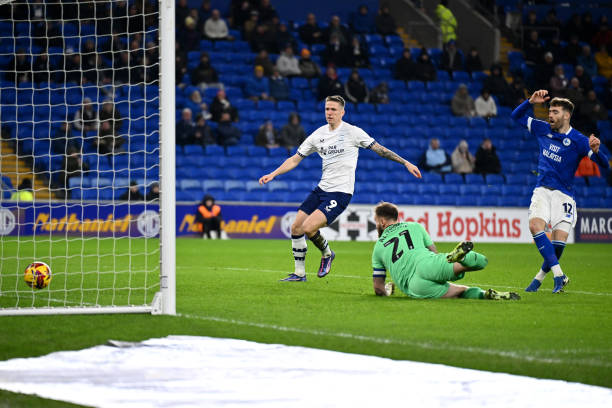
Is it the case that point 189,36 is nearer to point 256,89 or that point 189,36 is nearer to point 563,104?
point 256,89

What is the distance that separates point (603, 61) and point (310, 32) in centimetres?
936

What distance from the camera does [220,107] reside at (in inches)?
873

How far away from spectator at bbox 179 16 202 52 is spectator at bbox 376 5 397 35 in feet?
19.2

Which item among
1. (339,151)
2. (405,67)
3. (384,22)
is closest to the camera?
(339,151)

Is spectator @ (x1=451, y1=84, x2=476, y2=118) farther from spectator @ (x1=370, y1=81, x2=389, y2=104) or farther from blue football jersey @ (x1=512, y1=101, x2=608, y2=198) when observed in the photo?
blue football jersey @ (x1=512, y1=101, x2=608, y2=198)

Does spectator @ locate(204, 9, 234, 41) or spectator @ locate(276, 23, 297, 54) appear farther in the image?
spectator @ locate(276, 23, 297, 54)

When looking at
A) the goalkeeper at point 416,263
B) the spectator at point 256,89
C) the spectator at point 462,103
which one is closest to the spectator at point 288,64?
the spectator at point 256,89

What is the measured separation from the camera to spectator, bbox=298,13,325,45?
24978 mm

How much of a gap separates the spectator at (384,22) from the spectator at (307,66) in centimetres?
331

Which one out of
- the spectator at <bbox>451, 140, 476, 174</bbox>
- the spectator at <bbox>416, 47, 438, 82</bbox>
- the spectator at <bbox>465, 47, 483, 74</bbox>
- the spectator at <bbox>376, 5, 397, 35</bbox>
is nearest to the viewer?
the spectator at <bbox>451, 140, 476, 174</bbox>

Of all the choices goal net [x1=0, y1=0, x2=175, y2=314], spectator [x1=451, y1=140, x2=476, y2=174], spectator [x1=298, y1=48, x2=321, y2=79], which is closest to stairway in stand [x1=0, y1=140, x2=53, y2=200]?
goal net [x1=0, y1=0, x2=175, y2=314]

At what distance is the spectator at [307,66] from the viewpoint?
947 inches

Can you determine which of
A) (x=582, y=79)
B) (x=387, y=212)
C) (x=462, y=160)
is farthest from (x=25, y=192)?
(x=582, y=79)

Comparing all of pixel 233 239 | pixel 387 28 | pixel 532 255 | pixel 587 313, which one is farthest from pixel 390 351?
pixel 387 28
